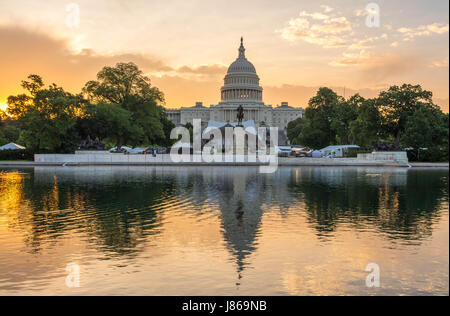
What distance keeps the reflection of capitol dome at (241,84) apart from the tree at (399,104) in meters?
122

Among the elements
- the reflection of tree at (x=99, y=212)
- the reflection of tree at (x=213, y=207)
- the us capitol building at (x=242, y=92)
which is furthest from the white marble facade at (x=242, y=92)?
the reflection of tree at (x=99, y=212)

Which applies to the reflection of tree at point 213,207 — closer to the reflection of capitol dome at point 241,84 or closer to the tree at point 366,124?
the tree at point 366,124

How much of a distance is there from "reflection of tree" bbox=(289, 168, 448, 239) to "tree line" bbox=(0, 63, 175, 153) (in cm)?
3980

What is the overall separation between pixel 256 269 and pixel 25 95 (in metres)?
56.8

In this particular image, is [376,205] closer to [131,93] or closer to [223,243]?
[223,243]

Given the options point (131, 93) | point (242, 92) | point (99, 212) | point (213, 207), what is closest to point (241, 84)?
point (242, 92)

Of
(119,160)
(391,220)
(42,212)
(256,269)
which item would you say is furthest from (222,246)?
(119,160)

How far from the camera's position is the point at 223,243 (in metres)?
13.7

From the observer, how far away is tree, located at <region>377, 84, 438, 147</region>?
67.1m

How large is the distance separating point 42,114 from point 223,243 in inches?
2068

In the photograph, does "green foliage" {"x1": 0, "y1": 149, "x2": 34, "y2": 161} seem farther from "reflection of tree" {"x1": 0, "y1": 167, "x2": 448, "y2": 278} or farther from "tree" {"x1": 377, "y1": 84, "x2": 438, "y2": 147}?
"tree" {"x1": 377, "y1": 84, "x2": 438, "y2": 147}

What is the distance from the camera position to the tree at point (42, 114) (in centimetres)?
5928

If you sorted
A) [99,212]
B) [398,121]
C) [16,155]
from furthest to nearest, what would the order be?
[398,121] → [16,155] → [99,212]
